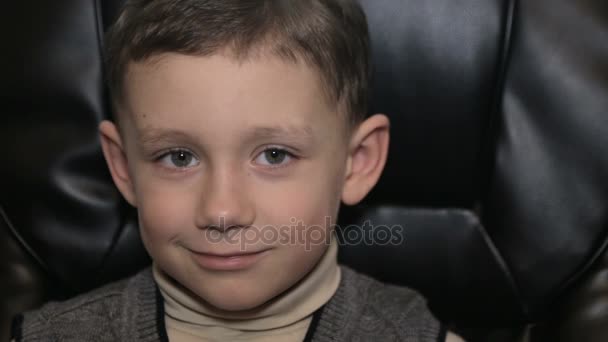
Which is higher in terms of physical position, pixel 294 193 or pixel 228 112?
pixel 228 112

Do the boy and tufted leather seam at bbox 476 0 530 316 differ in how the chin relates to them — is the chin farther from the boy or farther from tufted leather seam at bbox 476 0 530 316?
tufted leather seam at bbox 476 0 530 316

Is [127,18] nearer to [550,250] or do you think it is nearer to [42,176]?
[42,176]

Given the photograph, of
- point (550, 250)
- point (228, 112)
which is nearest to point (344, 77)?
point (228, 112)

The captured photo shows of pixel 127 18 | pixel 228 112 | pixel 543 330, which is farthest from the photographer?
pixel 543 330

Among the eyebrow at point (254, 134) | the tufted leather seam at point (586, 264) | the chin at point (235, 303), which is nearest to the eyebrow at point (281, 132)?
the eyebrow at point (254, 134)

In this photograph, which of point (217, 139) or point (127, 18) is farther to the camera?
point (127, 18)

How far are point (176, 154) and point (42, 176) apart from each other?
349mm

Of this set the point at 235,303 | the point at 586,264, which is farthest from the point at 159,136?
the point at 586,264

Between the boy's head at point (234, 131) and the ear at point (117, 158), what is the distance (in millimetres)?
27

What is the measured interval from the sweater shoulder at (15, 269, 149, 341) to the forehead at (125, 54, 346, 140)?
13.1 inches

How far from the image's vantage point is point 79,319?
1.23 metres

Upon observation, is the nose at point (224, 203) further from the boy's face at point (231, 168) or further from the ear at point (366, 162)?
the ear at point (366, 162)

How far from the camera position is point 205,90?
40.9 inches

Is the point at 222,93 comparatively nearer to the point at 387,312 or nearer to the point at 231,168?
the point at 231,168
